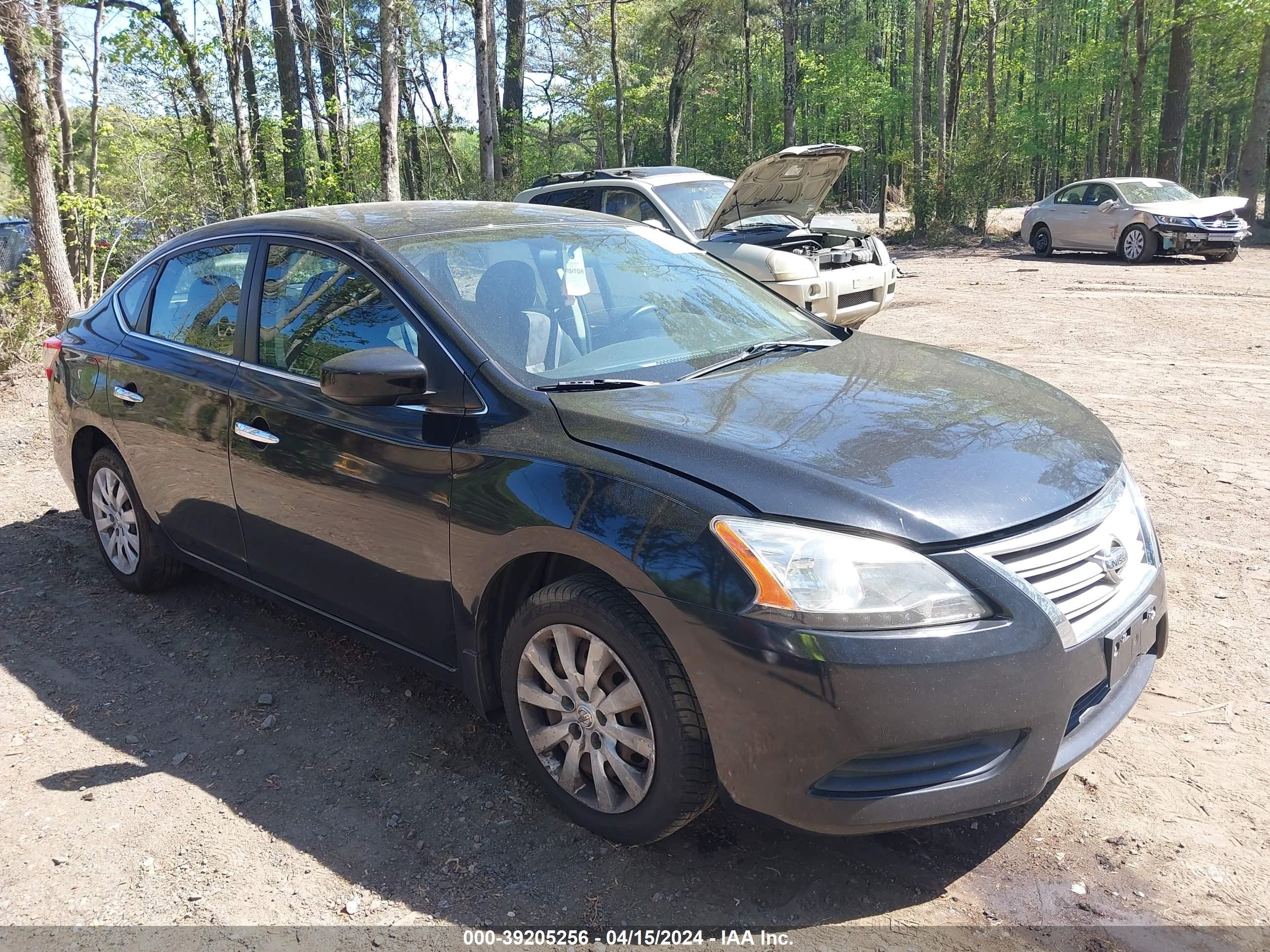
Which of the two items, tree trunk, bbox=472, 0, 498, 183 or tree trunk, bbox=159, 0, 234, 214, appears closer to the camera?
tree trunk, bbox=159, 0, 234, 214

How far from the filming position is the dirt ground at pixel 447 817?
2.62m

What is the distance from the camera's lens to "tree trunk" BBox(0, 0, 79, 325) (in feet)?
32.7

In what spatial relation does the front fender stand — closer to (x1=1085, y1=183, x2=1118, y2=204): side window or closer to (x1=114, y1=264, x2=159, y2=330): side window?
(x1=114, y1=264, x2=159, y2=330): side window

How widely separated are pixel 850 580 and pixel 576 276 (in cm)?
180

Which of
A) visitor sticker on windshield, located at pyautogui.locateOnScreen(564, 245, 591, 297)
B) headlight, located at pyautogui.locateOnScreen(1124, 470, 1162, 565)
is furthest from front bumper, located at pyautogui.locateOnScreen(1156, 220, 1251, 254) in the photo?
visitor sticker on windshield, located at pyautogui.locateOnScreen(564, 245, 591, 297)

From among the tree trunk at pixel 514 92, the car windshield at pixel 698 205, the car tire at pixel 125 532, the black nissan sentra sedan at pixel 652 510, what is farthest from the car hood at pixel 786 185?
the tree trunk at pixel 514 92

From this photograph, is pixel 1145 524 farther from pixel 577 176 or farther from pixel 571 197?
pixel 577 176

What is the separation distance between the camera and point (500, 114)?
29.5 m

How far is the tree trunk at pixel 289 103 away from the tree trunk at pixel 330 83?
646mm

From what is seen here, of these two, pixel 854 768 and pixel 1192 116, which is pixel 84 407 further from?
pixel 1192 116

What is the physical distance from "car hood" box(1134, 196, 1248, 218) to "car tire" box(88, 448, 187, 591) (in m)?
17.7

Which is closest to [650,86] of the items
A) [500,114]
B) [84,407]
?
[500,114]

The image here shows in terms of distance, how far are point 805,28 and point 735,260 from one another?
54348 millimetres

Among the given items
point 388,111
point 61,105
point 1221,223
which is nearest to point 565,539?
point 388,111
